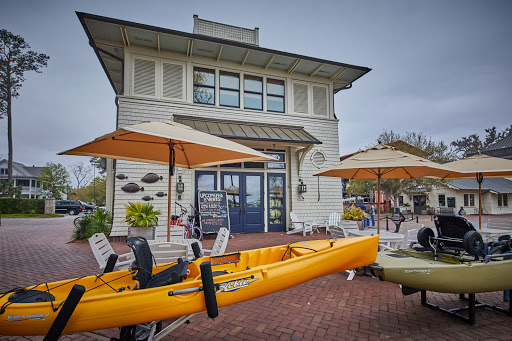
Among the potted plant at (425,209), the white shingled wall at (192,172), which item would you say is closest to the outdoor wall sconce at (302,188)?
the white shingled wall at (192,172)

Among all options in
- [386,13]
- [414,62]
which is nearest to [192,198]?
[386,13]

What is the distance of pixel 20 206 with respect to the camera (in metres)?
23.7

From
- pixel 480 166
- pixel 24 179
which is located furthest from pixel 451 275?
pixel 24 179

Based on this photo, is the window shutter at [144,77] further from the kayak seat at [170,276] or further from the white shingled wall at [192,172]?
the kayak seat at [170,276]

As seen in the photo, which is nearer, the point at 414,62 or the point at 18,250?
the point at 18,250

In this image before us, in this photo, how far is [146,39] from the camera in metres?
9.10

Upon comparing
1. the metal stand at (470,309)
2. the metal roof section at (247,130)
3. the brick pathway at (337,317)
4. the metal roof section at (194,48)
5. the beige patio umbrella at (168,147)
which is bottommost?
the brick pathway at (337,317)

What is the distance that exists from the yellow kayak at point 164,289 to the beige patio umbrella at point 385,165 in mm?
2265

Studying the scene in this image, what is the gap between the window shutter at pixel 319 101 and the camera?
38.1ft

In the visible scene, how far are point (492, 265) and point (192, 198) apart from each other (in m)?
8.27

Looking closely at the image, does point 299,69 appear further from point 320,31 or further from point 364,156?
point 320,31

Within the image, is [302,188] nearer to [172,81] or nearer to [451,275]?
[172,81]

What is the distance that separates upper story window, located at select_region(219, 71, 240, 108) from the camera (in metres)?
10.5

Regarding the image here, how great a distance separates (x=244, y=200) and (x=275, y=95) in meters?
4.38
